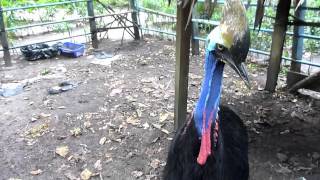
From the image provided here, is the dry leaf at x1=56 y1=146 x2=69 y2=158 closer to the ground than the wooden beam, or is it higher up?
closer to the ground

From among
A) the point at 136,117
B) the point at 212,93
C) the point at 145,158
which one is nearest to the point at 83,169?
the point at 145,158

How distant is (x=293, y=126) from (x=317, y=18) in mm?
2769

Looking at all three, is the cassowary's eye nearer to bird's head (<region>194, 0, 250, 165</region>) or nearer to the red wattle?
bird's head (<region>194, 0, 250, 165</region>)

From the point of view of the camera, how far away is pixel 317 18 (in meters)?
6.81

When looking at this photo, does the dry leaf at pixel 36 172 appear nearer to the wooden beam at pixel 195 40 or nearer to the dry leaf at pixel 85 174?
the dry leaf at pixel 85 174

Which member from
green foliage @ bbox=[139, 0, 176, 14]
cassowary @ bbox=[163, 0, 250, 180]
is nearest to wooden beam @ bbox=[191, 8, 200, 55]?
green foliage @ bbox=[139, 0, 176, 14]

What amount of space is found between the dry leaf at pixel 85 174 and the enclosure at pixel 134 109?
1 centimetres

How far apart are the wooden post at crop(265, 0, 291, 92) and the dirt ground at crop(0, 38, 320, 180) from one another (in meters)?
0.20

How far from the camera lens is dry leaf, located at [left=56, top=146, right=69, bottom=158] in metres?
4.52

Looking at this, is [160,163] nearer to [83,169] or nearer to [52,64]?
[83,169]

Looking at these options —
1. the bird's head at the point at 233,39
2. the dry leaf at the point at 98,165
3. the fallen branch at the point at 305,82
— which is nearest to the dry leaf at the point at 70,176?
the dry leaf at the point at 98,165

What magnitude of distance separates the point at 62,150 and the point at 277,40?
2968 mm

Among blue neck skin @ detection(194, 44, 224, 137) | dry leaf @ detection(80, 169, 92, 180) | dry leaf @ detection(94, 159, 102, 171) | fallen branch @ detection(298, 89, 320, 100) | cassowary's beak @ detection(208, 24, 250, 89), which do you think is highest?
cassowary's beak @ detection(208, 24, 250, 89)

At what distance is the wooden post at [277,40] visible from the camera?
5258 millimetres
